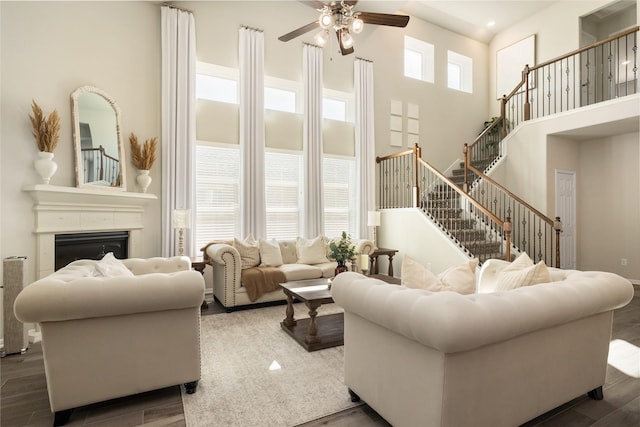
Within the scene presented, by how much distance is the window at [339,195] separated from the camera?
6641 millimetres

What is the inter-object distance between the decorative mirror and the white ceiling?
15.8 feet

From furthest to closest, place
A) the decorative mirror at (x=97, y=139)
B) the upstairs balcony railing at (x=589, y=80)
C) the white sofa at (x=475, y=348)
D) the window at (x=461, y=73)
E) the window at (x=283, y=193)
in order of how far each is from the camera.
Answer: the window at (x=461, y=73)
the upstairs balcony railing at (x=589, y=80)
the window at (x=283, y=193)
the decorative mirror at (x=97, y=139)
the white sofa at (x=475, y=348)

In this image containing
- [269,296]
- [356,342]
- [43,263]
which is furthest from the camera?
[269,296]

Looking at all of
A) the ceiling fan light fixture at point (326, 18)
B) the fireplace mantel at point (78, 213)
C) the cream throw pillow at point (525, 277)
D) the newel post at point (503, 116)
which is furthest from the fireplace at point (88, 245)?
the newel post at point (503, 116)

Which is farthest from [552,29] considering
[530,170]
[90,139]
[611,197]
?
[90,139]

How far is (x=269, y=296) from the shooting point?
15.7ft

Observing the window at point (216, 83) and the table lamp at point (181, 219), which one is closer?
the table lamp at point (181, 219)

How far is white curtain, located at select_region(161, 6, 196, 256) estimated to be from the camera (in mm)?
5109

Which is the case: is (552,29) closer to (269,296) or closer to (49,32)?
(269,296)

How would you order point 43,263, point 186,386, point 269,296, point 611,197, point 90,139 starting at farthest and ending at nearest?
point 611,197, point 269,296, point 90,139, point 43,263, point 186,386

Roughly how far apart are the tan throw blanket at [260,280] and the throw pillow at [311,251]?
749 mm

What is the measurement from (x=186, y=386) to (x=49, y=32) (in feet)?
14.7

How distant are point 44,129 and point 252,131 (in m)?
2.75

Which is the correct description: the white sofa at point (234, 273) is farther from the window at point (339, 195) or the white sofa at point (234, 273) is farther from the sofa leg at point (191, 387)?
the sofa leg at point (191, 387)
